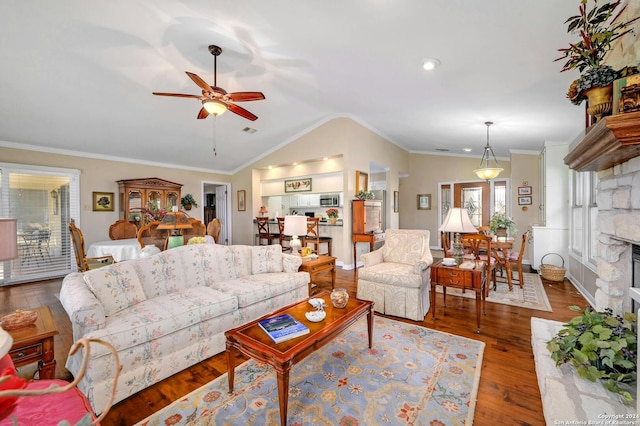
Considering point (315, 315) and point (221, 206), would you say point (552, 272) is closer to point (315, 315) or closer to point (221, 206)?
point (315, 315)

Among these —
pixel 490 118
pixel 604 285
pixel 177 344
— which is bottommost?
pixel 177 344

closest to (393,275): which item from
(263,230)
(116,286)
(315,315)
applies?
(315,315)

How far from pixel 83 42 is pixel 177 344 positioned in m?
3.33

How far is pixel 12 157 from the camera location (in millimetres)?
4852

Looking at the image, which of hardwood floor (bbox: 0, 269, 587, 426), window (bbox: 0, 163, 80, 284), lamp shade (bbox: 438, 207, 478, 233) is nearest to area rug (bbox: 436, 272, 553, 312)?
hardwood floor (bbox: 0, 269, 587, 426)

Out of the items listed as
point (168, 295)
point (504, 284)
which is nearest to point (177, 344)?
point (168, 295)

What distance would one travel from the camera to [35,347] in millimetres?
1742

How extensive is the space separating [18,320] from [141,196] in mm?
4845

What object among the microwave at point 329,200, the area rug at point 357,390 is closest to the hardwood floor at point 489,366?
the area rug at point 357,390

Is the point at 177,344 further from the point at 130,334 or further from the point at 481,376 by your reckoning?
the point at 481,376

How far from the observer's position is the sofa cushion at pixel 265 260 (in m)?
3.45

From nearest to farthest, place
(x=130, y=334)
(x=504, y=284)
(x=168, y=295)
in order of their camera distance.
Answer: (x=130, y=334) → (x=168, y=295) → (x=504, y=284)

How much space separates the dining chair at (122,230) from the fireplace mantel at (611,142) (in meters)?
6.66

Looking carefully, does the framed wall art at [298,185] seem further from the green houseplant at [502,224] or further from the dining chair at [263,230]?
the green houseplant at [502,224]
